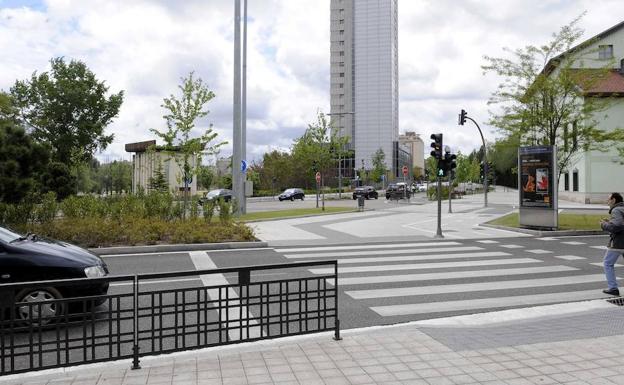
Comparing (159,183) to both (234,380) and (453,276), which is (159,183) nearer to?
(453,276)

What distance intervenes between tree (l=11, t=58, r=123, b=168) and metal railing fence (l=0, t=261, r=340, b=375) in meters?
38.9

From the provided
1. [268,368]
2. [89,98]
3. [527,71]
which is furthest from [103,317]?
[89,98]

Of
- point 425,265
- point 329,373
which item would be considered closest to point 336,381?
point 329,373

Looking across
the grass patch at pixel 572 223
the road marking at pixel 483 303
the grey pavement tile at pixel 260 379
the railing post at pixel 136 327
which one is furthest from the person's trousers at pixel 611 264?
the grass patch at pixel 572 223

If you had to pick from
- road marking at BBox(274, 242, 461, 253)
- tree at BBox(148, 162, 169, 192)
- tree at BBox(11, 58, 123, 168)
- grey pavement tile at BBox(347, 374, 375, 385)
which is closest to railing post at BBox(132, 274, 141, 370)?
grey pavement tile at BBox(347, 374, 375, 385)

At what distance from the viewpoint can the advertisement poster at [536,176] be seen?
18.9 m

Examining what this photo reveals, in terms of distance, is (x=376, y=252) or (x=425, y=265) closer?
(x=425, y=265)

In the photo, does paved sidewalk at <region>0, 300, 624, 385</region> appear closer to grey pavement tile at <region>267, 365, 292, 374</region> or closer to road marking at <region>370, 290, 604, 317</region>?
grey pavement tile at <region>267, 365, 292, 374</region>

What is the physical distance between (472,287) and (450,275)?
1.18 metres

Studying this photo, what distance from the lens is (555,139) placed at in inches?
838

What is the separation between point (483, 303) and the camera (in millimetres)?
7883

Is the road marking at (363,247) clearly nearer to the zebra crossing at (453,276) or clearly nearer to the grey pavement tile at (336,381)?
the zebra crossing at (453,276)

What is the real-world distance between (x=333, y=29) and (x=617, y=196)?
110688mm

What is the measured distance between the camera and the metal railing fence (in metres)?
4.49
